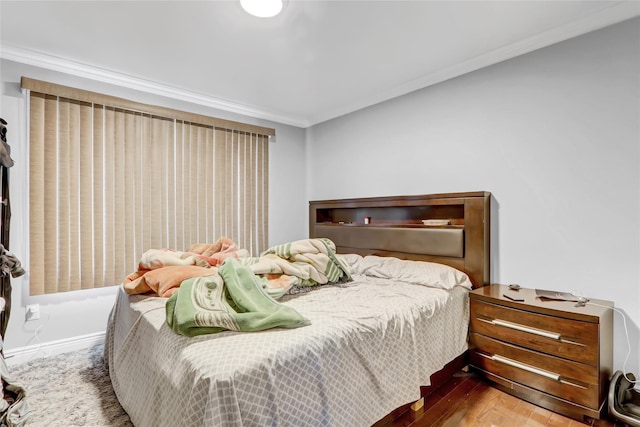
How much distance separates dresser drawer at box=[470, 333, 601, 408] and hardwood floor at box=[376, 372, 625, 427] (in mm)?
126

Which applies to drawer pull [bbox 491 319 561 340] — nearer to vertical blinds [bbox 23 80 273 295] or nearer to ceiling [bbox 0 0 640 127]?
ceiling [bbox 0 0 640 127]

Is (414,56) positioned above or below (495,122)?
above

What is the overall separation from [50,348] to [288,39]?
316 cm

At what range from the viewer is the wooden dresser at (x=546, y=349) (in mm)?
1792

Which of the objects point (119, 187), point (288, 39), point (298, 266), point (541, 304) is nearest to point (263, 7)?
point (288, 39)

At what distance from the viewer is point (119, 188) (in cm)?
293

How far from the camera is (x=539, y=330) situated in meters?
1.98

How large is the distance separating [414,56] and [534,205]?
1503 mm

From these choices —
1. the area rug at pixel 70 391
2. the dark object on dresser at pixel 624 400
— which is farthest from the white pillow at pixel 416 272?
the area rug at pixel 70 391

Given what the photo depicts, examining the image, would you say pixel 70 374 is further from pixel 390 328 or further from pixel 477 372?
pixel 477 372

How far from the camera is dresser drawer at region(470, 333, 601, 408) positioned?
1797 mm

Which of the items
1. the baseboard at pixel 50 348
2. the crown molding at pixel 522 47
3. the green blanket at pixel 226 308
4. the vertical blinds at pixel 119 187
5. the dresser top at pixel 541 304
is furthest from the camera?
the vertical blinds at pixel 119 187

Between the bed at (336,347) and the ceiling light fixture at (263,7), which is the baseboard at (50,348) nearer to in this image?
the bed at (336,347)

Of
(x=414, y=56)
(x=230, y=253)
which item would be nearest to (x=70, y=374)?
(x=230, y=253)
